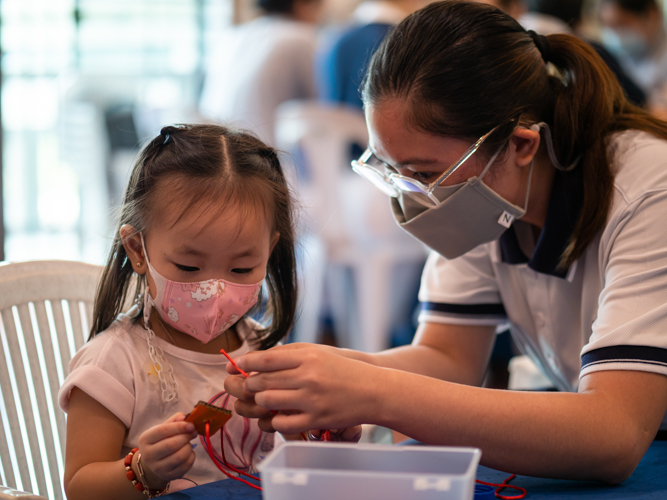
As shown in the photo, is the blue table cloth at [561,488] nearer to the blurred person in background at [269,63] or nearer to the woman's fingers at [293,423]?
the woman's fingers at [293,423]

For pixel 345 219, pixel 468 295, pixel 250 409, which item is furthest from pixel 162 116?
pixel 250 409

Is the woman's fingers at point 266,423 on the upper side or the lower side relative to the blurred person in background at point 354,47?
lower

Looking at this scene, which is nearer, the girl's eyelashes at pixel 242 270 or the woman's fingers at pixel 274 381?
the woman's fingers at pixel 274 381

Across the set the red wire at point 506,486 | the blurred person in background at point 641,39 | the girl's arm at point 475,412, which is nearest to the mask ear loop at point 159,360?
the girl's arm at point 475,412

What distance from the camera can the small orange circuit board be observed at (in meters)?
0.78

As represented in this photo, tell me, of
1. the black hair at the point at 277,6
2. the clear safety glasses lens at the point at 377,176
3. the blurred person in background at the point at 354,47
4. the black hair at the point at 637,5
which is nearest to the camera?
the clear safety glasses lens at the point at 377,176

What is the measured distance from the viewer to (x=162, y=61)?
471 centimetres

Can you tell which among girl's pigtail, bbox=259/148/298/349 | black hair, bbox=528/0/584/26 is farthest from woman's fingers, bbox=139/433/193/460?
black hair, bbox=528/0/584/26

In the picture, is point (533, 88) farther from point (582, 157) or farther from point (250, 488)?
point (250, 488)

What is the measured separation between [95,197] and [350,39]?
1791 mm

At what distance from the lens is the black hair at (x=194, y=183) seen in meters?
1.00

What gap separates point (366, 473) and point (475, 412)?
29 cm

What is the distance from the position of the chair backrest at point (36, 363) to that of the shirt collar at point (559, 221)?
80cm

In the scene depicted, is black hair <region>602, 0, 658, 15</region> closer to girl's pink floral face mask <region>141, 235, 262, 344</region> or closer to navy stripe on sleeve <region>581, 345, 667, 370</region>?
navy stripe on sleeve <region>581, 345, 667, 370</region>
